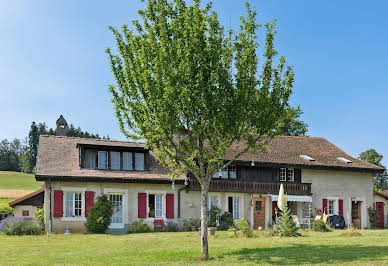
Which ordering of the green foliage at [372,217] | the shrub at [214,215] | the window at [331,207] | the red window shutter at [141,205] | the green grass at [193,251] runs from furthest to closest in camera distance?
the green foliage at [372,217], the window at [331,207], the shrub at [214,215], the red window shutter at [141,205], the green grass at [193,251]

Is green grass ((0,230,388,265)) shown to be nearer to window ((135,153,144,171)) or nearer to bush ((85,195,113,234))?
bush ((85,195,113,234))

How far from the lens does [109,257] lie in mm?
14656

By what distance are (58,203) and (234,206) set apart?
10.9 metres

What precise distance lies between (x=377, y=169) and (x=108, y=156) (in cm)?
1841

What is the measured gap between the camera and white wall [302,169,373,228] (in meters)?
31.2

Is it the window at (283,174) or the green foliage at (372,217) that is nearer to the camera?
the window at (283,174)

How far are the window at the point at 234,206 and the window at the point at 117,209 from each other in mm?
6997

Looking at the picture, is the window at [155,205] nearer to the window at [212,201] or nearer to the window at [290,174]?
the window at [212,201]

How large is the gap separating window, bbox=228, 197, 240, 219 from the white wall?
498cm

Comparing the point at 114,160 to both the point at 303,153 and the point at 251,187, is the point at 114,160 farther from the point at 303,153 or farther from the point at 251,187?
the point at 303,153

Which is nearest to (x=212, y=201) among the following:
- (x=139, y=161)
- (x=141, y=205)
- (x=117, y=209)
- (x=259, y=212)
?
(x=259, y=212)

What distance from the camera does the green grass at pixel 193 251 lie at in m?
13.5

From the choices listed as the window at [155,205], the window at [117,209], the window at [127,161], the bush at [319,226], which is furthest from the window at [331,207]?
the window at [117,209]

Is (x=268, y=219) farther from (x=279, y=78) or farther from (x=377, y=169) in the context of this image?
(x=279, y=78)
